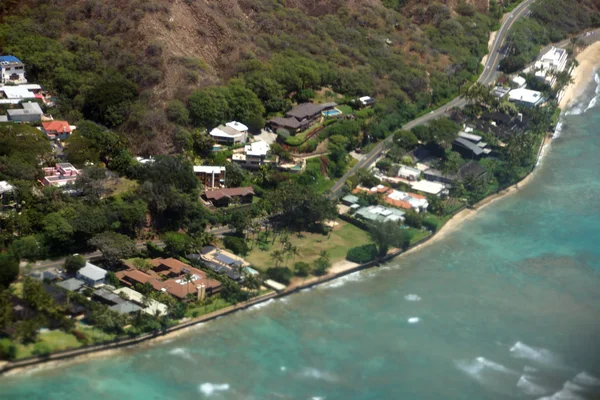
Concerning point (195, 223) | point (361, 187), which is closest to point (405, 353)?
point (195, 223)

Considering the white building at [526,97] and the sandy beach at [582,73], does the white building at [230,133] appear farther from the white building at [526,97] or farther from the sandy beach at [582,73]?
the sandy beach at [582,73]

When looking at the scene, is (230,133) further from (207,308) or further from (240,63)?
(207,308)

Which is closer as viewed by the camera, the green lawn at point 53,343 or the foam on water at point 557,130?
the green lawn at point 53,343

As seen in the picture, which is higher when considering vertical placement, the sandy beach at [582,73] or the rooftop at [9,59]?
the sandy beach at [582,73]

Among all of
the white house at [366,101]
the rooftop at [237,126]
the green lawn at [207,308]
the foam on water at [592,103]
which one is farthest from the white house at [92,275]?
the foam on water at [592,103]

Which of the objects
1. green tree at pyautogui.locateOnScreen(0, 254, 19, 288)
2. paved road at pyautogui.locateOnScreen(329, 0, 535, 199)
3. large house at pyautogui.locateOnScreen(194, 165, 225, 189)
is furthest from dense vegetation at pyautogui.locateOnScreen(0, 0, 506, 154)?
green tree at pyautogui.locateOnScreen(0, 254, 19, 288)

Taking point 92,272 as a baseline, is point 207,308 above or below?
below

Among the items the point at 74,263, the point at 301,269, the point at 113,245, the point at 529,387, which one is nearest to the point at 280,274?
the point at 301,269

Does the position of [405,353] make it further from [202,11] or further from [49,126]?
[202,11]
